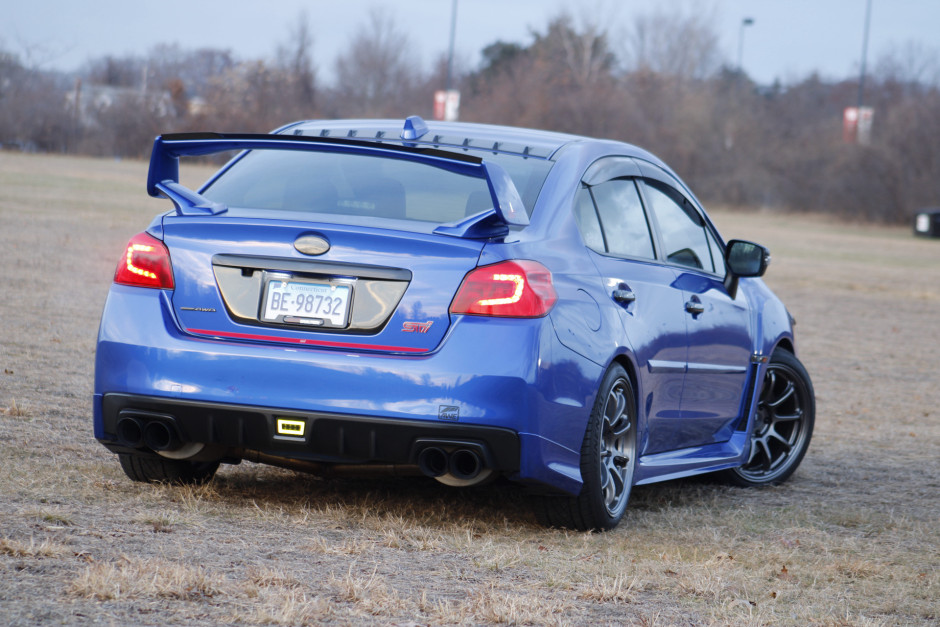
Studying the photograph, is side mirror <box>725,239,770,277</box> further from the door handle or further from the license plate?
the license plate

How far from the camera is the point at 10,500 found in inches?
181

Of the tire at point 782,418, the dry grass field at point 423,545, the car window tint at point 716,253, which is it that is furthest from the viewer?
the tire at point 782,418

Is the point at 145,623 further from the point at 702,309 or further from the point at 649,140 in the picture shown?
the point at 649,140

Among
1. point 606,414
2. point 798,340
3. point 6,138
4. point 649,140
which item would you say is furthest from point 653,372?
point 649,140

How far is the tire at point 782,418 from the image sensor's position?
22.8 ft

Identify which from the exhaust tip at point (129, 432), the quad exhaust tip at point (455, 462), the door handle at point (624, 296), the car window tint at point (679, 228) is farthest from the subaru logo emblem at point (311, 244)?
the car window tint at point (679, 228)

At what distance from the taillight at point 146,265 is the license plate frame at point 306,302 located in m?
0.40

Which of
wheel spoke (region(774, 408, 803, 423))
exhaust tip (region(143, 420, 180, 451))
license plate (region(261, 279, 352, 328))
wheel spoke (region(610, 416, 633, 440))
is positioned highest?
license plate (region(261, 279, 352, 328))

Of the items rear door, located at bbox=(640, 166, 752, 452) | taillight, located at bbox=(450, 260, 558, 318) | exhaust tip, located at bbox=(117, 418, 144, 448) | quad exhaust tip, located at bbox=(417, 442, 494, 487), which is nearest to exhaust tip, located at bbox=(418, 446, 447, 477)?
quad exhaust tip, located at bbox=(417, 442, 494, 487)

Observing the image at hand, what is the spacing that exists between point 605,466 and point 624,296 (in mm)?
667

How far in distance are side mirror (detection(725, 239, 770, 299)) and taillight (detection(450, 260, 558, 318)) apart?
6.85 feet

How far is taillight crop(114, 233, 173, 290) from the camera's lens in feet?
15.3

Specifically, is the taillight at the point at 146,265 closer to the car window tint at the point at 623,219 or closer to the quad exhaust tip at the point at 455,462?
the quad exhaust tip at the point at 455,462

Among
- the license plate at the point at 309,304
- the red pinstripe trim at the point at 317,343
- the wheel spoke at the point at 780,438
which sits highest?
the license plate at the point at 309,304
